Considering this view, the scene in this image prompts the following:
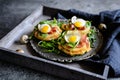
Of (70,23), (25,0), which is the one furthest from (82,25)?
(25,0)

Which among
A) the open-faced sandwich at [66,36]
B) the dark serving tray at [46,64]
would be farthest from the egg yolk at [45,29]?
the dark serving tray at [46,64]

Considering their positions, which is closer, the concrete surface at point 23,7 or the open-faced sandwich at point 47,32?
the open-faced sandwich at point 47,32

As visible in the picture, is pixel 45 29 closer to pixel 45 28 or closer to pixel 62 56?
pixel 45 28

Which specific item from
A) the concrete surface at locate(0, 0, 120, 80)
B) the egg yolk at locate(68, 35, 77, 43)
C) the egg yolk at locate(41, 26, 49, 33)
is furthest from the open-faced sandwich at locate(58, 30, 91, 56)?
the concrete surface at locate(0, 0, 120, 80)

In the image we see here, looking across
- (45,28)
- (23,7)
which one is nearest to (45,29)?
(45,28)

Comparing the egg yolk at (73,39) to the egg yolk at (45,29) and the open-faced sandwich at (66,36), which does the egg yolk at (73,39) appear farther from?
the egg yolk at (45,29)

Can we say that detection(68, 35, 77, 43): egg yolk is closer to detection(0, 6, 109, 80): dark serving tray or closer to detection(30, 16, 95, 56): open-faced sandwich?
detection(30, 16, 95, 56): open-faced sandwich

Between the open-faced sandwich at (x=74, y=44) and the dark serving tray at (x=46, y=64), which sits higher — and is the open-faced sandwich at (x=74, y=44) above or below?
above

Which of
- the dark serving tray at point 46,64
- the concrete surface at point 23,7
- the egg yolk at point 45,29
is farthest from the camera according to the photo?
the concrete surface at point 23,7

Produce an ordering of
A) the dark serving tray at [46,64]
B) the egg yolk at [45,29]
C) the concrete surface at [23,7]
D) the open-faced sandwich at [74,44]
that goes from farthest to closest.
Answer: the concrete surface at [23,7] → the egg yolk at [45,29] → the open-faced sandwich at [74,44] → the dark serving tray at [46,64]
